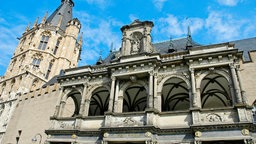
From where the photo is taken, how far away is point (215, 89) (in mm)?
17500

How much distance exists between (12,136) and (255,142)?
1039 inches

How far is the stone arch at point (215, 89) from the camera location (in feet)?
51.5

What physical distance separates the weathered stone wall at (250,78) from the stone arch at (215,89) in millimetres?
1170

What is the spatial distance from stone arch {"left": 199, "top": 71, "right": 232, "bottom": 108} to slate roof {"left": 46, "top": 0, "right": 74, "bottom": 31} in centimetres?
3804

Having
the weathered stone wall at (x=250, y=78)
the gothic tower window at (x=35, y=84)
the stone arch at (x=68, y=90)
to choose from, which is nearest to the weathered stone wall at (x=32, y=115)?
the stone arch at (x=68, y=90)

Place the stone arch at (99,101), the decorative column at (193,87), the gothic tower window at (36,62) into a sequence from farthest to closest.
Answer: the gothic tower window at (36,62) → the stone arch at (99,101) → the decorative column at (193,87)

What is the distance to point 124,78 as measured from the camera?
1705 cm

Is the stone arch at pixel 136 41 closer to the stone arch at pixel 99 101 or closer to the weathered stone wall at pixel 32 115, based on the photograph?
the stone arch at pixel 99 101

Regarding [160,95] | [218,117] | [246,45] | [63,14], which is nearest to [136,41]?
[160,95]

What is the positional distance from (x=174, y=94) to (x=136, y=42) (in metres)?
5.68

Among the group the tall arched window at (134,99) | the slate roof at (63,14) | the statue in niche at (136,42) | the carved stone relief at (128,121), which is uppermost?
the slate roof at (63,14)

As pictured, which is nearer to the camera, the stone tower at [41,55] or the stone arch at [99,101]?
the stone arch at [99,101]

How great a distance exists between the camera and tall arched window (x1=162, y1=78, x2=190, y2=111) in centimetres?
1731

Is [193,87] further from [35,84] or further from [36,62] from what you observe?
[36,62]
